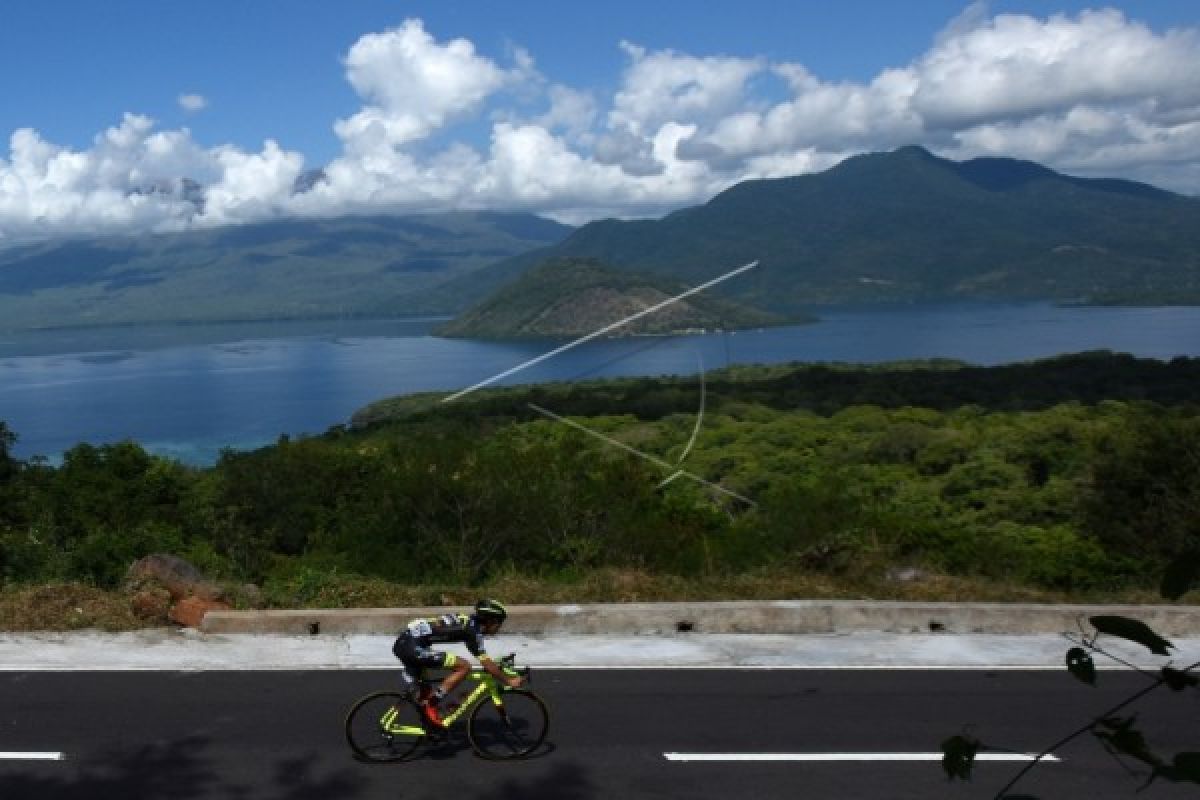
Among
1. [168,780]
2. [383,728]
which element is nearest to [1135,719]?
[383,728]

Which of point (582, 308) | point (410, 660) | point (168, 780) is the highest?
point (582, 308)

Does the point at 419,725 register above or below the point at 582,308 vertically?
below

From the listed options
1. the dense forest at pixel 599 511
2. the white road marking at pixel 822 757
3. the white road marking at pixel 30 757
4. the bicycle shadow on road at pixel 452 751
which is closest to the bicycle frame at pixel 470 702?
the bicycle shadow on road at pixel 452 751

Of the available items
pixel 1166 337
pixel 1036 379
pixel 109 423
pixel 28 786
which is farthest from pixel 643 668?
pixel 1166 337

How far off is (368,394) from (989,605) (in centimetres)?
10970

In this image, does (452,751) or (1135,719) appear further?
(452,751)

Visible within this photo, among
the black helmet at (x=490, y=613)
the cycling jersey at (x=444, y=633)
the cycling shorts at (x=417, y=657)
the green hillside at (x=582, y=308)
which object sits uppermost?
the green hillside at (x=582, y=308)

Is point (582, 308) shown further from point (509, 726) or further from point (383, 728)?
point (383, 728)

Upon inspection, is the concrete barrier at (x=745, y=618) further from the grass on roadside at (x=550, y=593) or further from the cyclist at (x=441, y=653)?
the cyclist at (x=441, y=653)

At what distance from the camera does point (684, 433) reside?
172ft

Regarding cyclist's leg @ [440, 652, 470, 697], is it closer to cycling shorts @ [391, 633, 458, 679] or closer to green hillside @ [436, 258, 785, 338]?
cycling shorts @ [391, 633, 458, 679]

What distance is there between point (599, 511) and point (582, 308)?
303ft

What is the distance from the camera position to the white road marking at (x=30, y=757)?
21.5 ft

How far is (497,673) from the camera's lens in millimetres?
6699
